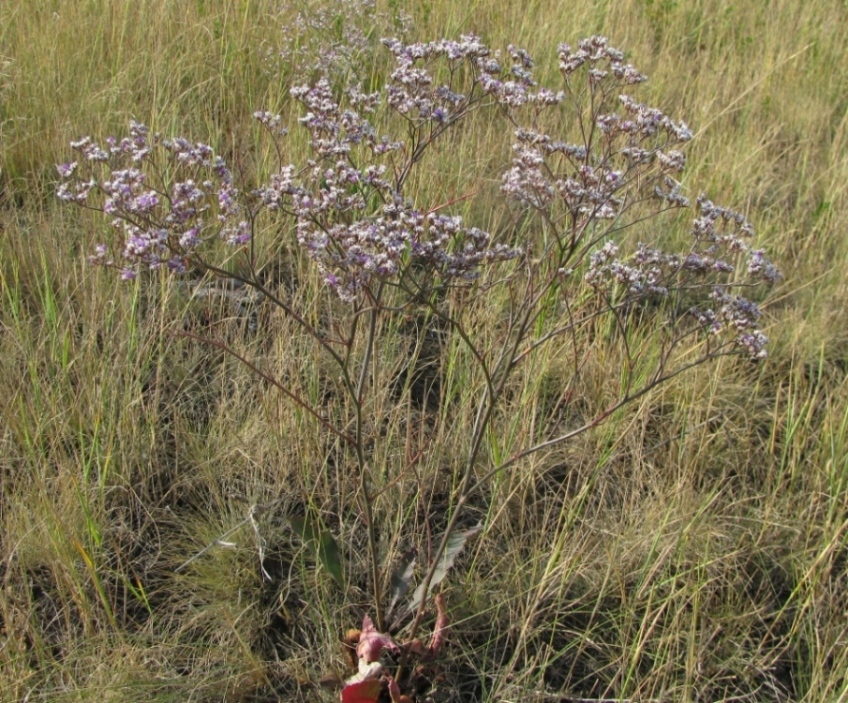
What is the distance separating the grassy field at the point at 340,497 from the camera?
219 cm

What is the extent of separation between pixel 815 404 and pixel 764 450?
289mm

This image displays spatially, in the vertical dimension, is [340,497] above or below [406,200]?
below

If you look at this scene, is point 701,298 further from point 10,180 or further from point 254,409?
point 10,180

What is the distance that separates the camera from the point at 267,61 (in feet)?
12.8

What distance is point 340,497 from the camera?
2.47 meters

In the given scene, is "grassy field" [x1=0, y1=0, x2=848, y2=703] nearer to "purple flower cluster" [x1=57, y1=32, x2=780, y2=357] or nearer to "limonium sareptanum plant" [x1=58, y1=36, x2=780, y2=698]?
"limonium sareptanum plant" [x1=58, y1=36, x2=780, y2=698]

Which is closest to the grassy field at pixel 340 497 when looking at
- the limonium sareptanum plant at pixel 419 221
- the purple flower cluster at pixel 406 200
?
the limonium sareptanum plant at pixel 419 221

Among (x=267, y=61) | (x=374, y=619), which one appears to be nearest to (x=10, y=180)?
(x=267, y=61)

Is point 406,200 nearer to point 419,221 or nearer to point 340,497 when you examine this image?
point 419,221

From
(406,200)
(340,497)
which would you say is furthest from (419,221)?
(340,497)

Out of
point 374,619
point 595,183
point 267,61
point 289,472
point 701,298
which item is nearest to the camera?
point 595,183

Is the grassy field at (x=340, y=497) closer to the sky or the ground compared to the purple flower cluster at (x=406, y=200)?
closer to the ground

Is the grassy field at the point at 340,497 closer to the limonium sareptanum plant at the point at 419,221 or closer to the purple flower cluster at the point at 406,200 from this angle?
the limonium sareptanum plant at the point at 419,221

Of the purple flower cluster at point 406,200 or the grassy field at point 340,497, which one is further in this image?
the grassy field at point 340,497
